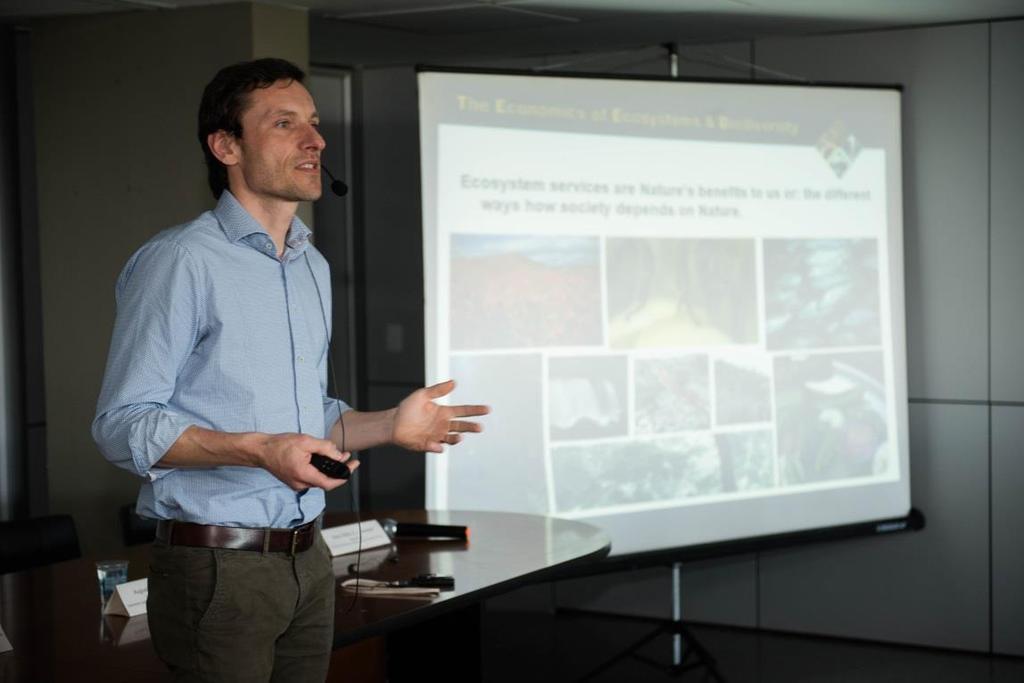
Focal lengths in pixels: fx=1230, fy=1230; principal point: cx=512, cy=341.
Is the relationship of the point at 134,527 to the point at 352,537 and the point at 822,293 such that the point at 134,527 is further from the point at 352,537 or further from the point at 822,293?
the point at 822,293

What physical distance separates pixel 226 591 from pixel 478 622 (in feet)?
4.69

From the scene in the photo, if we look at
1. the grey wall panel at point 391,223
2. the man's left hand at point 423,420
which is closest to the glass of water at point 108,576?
the man's left hand at point 423,420

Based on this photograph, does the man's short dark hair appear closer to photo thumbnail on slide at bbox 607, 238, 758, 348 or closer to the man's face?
the man's face

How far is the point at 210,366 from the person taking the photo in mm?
2023

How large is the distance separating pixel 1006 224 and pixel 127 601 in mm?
3947

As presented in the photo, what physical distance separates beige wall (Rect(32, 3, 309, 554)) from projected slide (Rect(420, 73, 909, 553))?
915 millimetres

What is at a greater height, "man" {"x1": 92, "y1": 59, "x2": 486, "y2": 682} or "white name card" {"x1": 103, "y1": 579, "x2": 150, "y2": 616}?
"man" {"x1": 92, "y1": 59, "x2": 486, "y2": 682}

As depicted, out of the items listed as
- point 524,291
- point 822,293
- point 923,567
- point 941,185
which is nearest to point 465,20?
point 524,291

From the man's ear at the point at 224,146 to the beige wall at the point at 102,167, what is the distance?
245 centimetres

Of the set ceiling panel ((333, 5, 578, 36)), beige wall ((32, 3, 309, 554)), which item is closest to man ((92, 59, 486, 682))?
beige wall ((32, 3, 309, 554))

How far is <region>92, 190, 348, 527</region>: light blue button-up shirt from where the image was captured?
1934mm

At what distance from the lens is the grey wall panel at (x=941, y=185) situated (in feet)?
17.0

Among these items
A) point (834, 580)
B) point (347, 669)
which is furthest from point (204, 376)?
point (834, 580)

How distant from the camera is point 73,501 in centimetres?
485
